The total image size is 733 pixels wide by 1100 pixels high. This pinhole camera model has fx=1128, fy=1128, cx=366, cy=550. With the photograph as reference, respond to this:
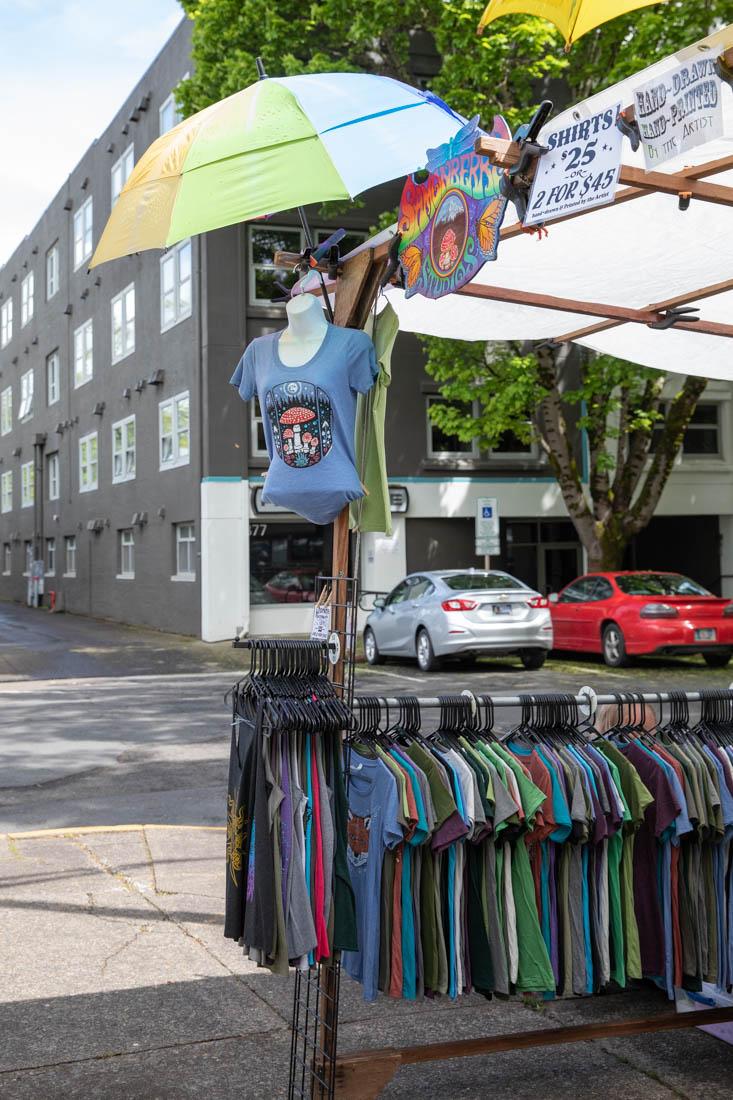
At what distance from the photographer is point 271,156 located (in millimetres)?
3666

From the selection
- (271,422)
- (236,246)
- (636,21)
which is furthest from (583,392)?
(271,422)

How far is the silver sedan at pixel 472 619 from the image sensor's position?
656 inches

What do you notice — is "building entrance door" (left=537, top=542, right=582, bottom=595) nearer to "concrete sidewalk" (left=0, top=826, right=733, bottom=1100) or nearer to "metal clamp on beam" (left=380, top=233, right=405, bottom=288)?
"concrete sidewalk" (left=0, top=826, right=733, bottom=1100)

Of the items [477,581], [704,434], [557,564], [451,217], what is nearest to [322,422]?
[451,217]

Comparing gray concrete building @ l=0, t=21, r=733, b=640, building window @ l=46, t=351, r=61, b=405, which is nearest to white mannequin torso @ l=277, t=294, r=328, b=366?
gray concrete building @ l=0, t=21, r=733, b=640

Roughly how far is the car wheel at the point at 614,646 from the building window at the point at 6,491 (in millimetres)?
36228

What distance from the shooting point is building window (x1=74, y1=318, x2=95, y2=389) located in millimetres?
35312

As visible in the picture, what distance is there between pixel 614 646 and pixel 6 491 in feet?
125

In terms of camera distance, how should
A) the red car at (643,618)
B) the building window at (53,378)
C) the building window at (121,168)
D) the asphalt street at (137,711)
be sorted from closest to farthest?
the asphalt street at (137,711)
the red car at (643,618)
the building window at (121,168)
the building window at (53,378)

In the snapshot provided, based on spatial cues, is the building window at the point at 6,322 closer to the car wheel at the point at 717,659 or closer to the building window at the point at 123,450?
the building window at the point at 123,450

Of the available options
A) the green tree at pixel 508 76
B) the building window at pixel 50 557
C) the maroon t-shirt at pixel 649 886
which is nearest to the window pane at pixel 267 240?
the green tree at pixel 508 76

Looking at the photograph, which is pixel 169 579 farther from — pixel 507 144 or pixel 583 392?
pixel 507 144

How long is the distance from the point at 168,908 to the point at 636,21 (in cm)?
1627

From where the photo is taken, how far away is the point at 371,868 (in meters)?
3.51
